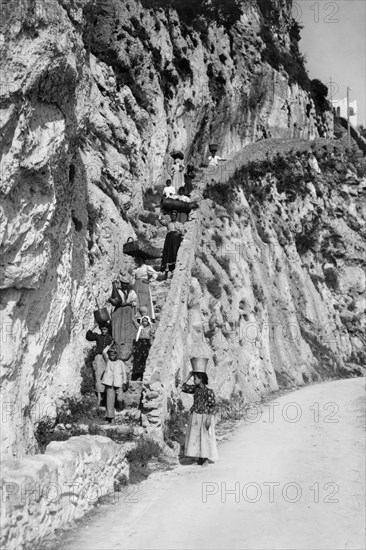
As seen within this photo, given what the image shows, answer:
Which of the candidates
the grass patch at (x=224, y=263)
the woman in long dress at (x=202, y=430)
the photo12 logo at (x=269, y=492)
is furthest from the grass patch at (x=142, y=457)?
the grass patch at (x=224, y=263)

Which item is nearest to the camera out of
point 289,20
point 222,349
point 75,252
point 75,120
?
point 75,120

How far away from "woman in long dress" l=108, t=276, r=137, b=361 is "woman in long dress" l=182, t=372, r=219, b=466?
356 cm

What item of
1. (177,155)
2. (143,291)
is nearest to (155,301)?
(143,291)

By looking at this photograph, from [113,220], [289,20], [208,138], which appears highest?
[289,20]

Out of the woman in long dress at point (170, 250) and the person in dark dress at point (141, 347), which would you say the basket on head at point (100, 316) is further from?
the woman in long dress at point (170, 250)

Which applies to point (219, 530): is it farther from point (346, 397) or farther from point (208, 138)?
point (208, 138)

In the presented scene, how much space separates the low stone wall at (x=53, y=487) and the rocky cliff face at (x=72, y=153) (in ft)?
8.11

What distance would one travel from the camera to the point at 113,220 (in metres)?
17.1

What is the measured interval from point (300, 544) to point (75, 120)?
8.47 m

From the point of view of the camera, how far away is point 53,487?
662 cm

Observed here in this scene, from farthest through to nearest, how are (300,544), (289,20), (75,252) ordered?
(289,20) → (75,252) → (300,544)

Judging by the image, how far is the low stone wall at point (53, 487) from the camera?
591 centimetres

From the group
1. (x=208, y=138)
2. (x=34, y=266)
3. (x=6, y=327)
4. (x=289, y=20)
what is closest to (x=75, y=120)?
(x=34, y=266)

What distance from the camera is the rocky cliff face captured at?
999 centimetres
